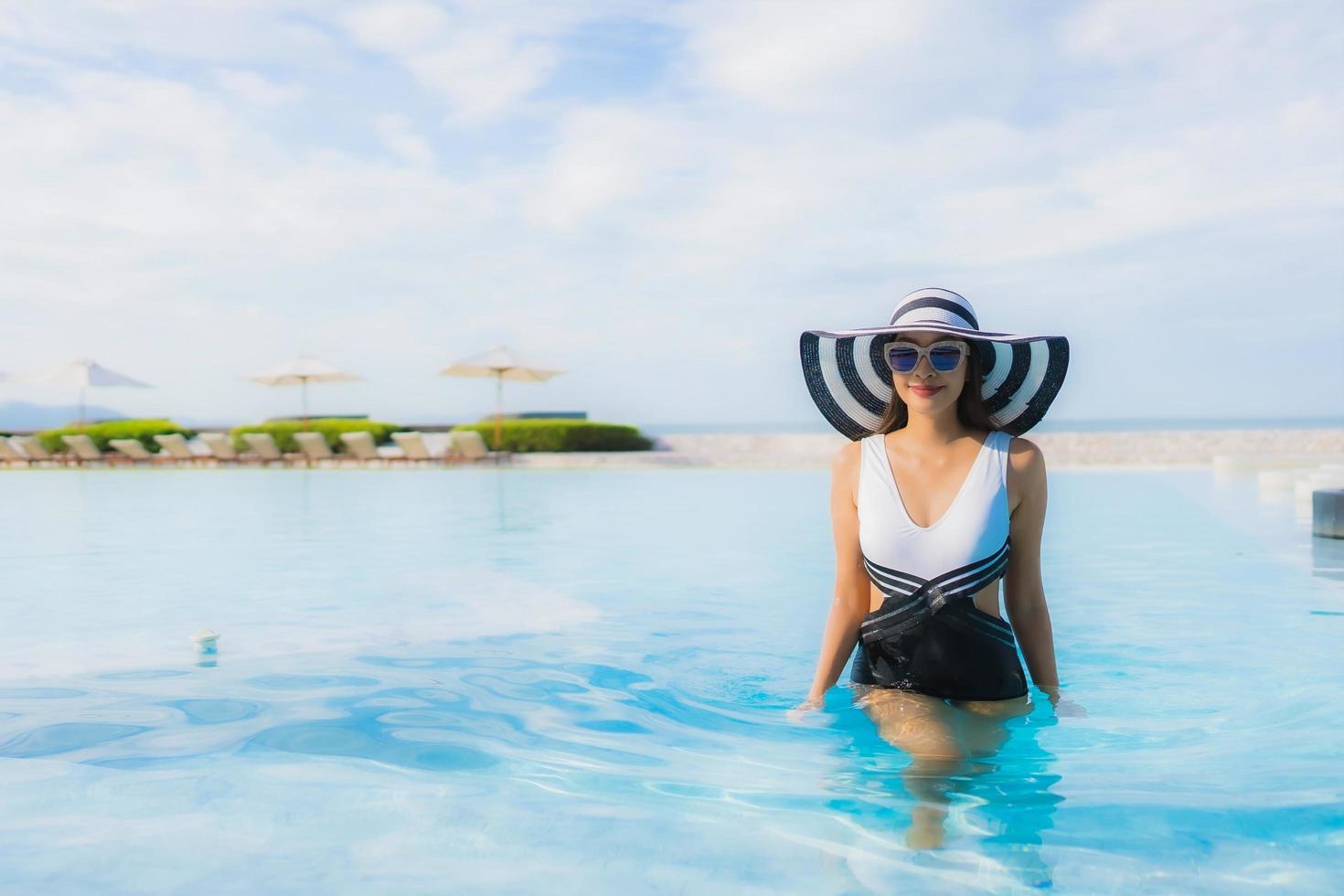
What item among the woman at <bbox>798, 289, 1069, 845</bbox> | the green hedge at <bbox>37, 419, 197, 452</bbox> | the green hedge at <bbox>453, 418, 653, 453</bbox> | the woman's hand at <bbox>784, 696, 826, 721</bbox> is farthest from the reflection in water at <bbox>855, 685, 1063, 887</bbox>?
the green hedge at <bbox>37, 419, 197, 452</bbox>

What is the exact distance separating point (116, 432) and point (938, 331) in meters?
28.3

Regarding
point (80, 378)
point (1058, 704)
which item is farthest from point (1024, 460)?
point (80, 378)

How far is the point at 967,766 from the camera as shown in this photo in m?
2.94

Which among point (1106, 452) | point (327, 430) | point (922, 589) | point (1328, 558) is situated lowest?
point (1328, 558)

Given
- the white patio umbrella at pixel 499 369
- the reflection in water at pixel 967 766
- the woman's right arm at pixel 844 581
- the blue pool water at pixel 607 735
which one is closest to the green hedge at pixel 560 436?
the white patio umbrella at pixel 499 369

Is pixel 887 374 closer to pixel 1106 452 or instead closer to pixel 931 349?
pixel 931 349

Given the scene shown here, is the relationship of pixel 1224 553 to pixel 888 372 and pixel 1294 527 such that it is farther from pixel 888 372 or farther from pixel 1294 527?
pixel 888 372

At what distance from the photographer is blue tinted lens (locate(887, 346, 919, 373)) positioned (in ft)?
9.48

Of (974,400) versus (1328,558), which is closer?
(974,400)

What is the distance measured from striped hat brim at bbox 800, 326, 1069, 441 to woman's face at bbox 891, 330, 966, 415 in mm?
64

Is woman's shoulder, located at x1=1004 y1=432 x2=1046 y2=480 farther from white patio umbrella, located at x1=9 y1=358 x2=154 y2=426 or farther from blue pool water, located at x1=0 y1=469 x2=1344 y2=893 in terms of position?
white patio umbrella, located at x1=9 y1=358 x2=154 y2=426

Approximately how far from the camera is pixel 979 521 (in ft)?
9.36

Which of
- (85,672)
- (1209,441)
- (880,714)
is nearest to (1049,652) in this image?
(880,714)

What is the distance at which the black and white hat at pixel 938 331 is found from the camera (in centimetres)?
290
